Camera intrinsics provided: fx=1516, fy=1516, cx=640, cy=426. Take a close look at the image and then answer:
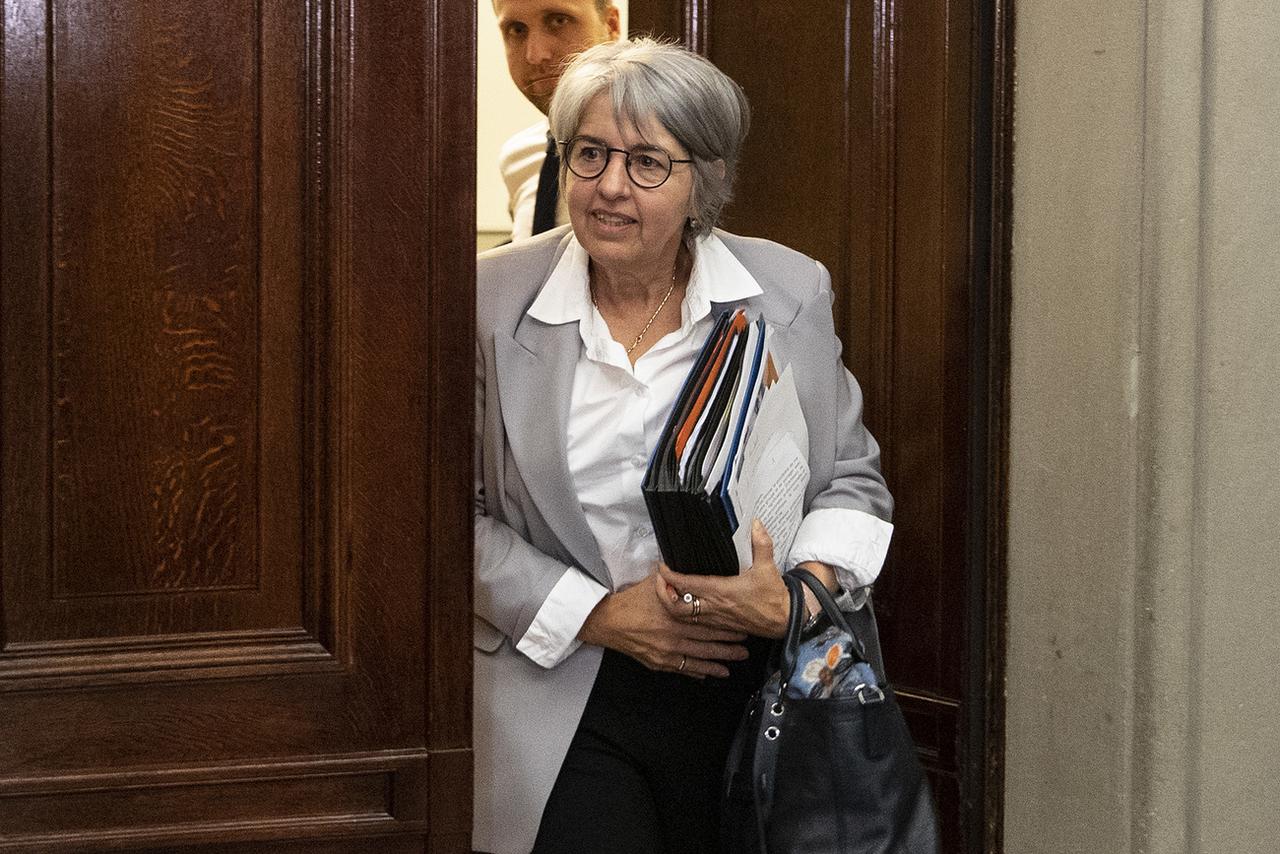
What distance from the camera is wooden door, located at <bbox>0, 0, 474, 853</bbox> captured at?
150cm

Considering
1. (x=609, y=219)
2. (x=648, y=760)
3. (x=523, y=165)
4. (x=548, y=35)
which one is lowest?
(x=648, y=760)

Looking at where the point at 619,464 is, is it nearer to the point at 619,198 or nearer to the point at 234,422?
the point at 619,198

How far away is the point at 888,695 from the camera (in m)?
1.98

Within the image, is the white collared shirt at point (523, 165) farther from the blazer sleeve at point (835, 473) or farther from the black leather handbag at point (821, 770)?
the black leather handbag at point (821, 770)

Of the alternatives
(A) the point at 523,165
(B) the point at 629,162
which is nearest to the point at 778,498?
(B) the point at 629,162

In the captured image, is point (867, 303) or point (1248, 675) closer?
point (1248, 675)

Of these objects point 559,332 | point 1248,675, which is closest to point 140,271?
point 559,332

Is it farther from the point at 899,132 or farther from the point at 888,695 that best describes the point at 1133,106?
the point at 888,695

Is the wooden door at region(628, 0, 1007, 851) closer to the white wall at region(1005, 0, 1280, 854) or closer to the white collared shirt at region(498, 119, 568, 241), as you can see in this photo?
the white wall at region(1005, 0, 1280, 854)

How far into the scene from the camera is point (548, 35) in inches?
124

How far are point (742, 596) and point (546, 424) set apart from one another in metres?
0.35

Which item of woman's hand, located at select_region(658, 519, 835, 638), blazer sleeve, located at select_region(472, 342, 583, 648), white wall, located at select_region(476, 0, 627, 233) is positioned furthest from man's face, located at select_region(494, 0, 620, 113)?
white wall, located at select_region(476, 0, 627, 233)

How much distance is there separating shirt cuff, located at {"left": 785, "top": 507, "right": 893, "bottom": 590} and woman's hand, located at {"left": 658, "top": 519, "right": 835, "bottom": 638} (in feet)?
0.35

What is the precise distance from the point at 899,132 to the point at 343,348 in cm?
166
